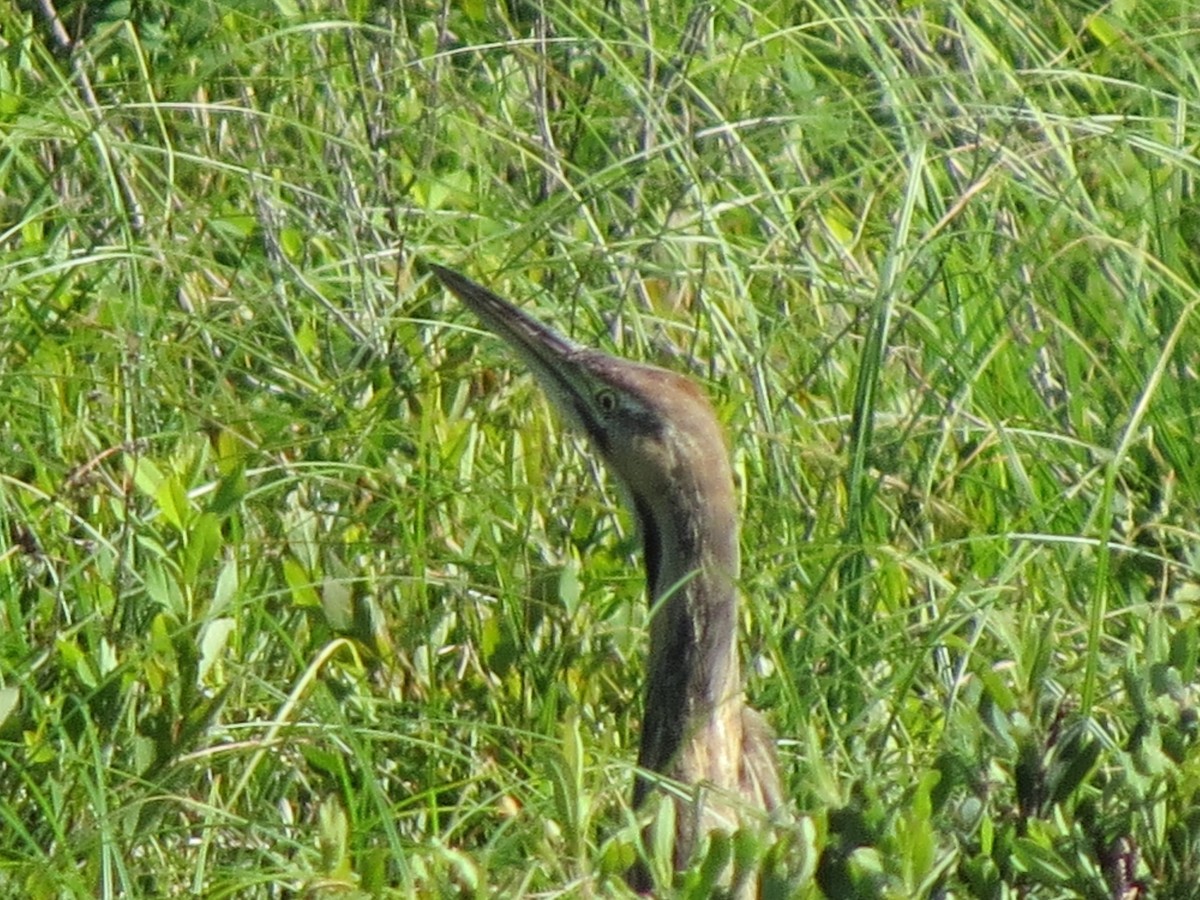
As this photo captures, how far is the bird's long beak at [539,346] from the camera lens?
12.5 ft

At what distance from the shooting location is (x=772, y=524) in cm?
411

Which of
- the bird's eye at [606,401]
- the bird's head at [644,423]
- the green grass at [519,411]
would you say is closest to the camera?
the green grass at [519,411]

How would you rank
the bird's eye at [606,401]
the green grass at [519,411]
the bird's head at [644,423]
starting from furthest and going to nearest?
the bird's eye at [606,401] < the bird's head at [644,423] < the green grass at [519,411]

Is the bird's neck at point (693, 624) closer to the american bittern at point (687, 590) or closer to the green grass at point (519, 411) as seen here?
the american bittern at point (687, 590)

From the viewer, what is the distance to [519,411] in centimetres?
430

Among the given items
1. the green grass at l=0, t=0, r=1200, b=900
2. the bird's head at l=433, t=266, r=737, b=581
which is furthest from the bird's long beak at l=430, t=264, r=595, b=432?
the green grass at l=0, t=0, r=1200, b=900

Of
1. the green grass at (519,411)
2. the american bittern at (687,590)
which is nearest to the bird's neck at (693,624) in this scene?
the american bittern at (687,590)

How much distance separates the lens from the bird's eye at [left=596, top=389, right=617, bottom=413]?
374 cm

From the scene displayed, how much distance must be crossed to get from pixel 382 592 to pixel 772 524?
2.08ft

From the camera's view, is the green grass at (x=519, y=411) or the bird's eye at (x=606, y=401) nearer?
the green grass at (x=519, y=411)

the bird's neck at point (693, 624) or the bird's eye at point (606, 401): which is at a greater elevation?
the bird's eye at point (606, 401)

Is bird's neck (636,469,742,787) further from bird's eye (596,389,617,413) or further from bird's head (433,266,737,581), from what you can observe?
bird's eye (596,389,617,413)

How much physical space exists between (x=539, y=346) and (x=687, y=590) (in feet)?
1.62

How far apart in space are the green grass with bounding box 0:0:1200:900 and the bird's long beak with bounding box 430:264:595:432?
20 cm
